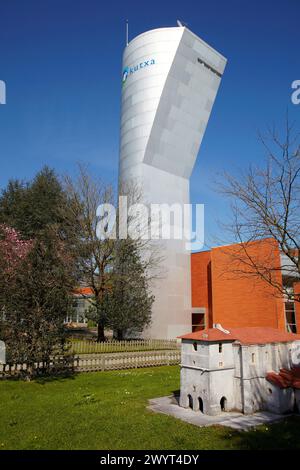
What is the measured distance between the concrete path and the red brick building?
1517 centimetres

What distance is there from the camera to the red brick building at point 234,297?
2786cm

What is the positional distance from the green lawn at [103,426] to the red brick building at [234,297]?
1510 cm

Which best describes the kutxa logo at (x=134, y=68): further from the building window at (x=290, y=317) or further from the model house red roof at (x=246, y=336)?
the model house red roof at (x=246, y=336)

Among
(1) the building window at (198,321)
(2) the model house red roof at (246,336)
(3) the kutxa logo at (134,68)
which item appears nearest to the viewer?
(2) the model house red roof at (246,336)

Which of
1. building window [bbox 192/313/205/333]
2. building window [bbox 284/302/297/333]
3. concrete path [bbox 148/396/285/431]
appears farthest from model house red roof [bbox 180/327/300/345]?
building window [bbox 192/313/205/333]

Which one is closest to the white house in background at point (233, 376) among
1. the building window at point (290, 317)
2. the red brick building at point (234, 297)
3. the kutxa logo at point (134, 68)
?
the red brick building at point (234, 297)

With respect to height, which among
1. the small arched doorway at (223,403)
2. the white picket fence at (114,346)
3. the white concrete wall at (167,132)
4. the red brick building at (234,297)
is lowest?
the small arched doorway at (223,403)

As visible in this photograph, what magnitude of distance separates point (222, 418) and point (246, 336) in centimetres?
225

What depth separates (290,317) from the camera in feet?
92.9

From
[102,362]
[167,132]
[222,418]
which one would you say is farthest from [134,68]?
[222,418]

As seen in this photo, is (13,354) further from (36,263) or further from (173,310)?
(173,310)

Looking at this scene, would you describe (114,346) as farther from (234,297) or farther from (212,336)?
(234,297)

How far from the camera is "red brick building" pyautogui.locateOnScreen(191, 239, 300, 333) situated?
27.9m
